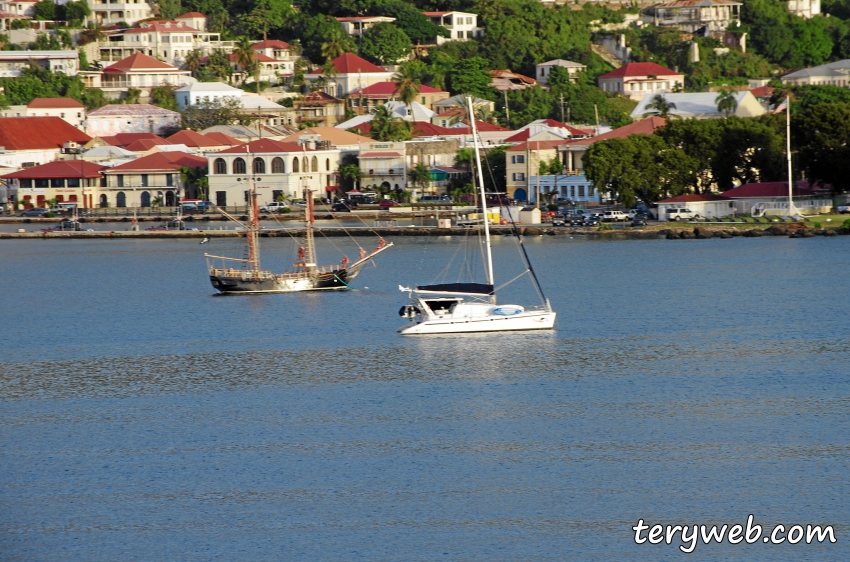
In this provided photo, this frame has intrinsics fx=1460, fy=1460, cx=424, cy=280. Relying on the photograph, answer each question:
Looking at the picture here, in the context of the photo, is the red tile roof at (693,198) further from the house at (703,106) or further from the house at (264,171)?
the house at (703,106)

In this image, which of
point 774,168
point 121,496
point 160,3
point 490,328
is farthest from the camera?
point 160,3

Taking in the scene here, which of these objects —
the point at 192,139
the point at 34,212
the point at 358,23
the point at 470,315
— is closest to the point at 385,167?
the point at 192,139

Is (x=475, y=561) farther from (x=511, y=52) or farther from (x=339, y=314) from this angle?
(x=511, y=52)

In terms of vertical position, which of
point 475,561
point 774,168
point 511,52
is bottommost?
point 475,561

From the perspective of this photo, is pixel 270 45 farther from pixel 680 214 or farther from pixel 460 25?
pixel 680 214

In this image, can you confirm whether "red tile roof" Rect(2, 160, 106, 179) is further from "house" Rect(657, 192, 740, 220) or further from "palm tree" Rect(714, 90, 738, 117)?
"palm tree" Rect(714, 90, 738, 117)

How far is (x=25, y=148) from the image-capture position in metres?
78.1

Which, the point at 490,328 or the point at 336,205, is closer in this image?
the point at 490,328

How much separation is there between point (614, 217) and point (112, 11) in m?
59.0

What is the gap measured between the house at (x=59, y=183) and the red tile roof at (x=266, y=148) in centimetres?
689

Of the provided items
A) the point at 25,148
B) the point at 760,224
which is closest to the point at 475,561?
the point at 760,224

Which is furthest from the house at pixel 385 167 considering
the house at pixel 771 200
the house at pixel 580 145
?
the house at pixel 771 200

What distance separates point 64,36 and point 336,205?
39159 mm

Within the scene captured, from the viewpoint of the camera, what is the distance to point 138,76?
306 feet
